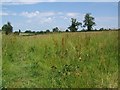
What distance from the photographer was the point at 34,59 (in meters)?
6.52

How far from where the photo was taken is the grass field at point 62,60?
17.1 ft

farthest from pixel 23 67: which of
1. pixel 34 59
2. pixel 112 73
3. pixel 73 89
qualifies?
pixel 112 73

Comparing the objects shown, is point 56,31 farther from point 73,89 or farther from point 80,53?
point 73,89

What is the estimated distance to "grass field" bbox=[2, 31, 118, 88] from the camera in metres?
5.20

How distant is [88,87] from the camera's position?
4.95 metres

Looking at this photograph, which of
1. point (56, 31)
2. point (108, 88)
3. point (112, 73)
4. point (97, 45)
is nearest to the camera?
point (108, 88)

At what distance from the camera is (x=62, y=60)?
6109mm

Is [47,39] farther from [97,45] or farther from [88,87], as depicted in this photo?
[88,87]

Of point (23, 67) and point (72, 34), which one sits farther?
point (72, 34)

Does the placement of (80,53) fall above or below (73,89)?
above

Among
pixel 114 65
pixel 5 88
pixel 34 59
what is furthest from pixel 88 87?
pixel 34 59

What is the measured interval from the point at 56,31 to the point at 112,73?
302cm

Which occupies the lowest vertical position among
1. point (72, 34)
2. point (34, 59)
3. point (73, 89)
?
point (73, 89)

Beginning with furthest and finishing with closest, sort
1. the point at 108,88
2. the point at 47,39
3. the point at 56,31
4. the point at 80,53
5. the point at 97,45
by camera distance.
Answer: the point at 56,31 → the point at 47,39 → the point at 97,45 → the point at 80,53 → the point at 108,88
